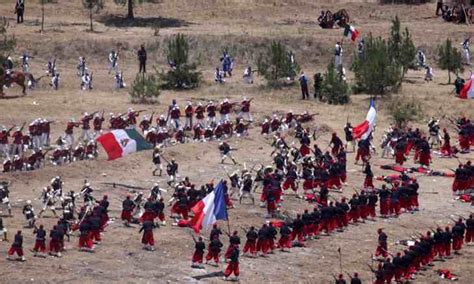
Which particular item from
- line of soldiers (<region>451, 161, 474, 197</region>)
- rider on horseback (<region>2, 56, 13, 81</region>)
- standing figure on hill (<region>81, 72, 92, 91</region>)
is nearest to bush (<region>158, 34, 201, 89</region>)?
standing figure on hill (<region>81, 72, 92, 91</region>)

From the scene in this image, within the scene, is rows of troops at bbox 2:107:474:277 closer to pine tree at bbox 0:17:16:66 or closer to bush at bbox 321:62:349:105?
bush at bbox 321:62:349:105

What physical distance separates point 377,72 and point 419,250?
3003 cm

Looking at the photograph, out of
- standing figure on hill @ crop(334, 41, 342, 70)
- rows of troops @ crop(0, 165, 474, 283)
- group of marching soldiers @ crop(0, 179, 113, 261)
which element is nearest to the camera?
group of marching soldiers @ crop(0, 179, 113, 261)

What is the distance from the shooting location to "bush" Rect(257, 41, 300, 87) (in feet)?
244

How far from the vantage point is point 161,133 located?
5581cm

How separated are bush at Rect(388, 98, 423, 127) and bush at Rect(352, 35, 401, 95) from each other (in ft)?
5.15

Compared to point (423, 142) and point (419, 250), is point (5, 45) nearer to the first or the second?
point (423, 142)

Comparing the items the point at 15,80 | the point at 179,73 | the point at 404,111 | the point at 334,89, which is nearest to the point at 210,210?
the point at 404,111

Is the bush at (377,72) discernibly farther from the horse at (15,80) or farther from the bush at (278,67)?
the horse at (15,80)

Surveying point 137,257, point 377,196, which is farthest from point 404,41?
point 137,257

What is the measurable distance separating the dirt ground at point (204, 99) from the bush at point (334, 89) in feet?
2.58

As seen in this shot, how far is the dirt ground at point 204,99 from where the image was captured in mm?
41344

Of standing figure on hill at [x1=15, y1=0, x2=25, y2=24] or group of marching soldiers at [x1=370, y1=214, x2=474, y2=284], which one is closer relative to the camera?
group of marching soldiers at [x1=370, y1=214, x2=474, y2=284]

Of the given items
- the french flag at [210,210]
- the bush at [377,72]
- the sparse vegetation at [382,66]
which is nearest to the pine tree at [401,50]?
the sparse vegetation at [382,66]
